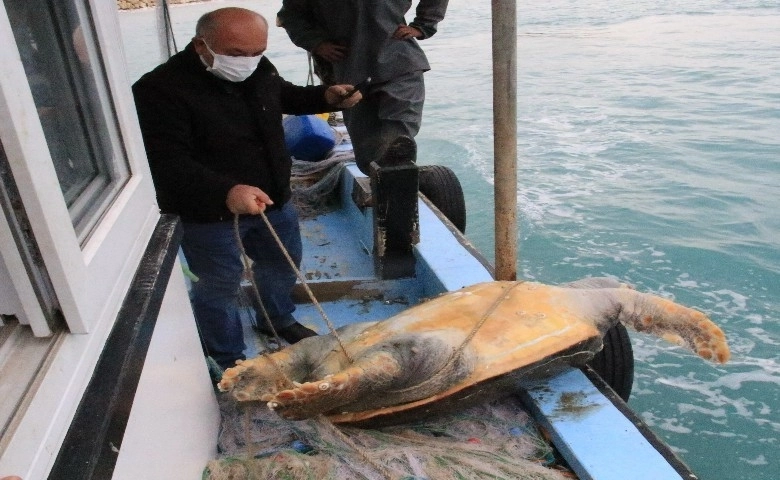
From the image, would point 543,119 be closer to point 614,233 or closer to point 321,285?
point 614,233

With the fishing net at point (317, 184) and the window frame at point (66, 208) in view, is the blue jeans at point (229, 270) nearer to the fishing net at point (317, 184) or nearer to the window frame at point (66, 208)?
the window frame at point (66, 208)

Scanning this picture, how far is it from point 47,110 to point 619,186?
29.3ft

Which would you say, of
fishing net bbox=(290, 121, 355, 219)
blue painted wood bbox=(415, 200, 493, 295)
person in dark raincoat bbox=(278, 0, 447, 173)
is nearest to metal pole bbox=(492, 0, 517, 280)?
blue painted wood bbox=(415, 200, 493, 295)

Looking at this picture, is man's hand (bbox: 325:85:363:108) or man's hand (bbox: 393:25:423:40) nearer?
man's hand (bbox: 325:85:363:108)

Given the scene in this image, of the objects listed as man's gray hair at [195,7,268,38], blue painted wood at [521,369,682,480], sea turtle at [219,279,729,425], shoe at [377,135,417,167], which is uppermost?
man's gray hair at [195,7,268,38]

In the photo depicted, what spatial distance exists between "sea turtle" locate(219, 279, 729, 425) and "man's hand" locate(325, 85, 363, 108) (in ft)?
3.86

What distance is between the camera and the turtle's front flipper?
2.03 m

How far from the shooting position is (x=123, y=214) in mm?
1678

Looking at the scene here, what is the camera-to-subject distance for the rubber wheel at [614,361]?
3225mm

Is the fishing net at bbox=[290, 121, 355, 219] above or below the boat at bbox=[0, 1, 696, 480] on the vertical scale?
below

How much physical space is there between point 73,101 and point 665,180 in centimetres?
921

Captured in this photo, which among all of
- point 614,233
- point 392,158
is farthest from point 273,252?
point 614,233

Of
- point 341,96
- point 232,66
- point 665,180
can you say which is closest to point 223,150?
point 232,66

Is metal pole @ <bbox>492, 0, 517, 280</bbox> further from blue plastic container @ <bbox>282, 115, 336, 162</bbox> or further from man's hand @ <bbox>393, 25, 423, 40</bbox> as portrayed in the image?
blue plastic container @ <bbox>282, 115, 336, 162</bbox>
